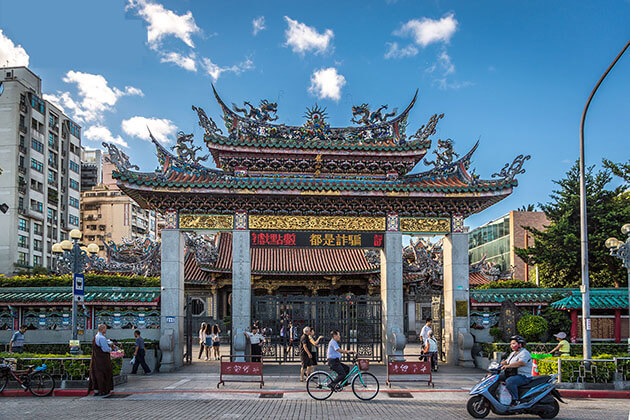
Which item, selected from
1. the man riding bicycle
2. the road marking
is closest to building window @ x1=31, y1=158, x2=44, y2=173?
the road marking

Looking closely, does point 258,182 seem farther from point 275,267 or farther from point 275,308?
point 275,267

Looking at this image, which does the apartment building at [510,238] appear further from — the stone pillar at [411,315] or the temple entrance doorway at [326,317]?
the temple entrance doorway at [326,317]

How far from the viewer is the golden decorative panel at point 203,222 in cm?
2112

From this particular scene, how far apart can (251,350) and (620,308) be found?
42.3ft

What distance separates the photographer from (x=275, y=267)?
36656mm

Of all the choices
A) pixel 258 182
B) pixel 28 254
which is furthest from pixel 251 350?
pixel 28 254

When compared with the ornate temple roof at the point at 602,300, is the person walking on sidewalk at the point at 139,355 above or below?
below

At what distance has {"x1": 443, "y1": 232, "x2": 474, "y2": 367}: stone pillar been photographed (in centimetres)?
2080

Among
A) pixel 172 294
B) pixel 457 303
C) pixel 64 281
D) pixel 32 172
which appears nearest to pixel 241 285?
pixel 172 294

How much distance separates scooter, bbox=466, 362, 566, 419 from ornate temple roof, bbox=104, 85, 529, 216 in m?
9.95

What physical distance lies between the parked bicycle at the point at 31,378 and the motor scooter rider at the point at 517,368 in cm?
1115

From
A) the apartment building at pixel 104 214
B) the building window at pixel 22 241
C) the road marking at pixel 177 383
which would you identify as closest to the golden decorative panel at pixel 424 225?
the road marking at pixel 177 383

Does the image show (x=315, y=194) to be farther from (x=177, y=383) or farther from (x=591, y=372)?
(x=591, y=372)

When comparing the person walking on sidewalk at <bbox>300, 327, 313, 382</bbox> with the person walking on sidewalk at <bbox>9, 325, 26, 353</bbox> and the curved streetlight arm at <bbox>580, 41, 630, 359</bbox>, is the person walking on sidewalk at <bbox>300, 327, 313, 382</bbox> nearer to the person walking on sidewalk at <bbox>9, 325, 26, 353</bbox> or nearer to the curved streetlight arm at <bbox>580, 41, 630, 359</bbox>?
the curved streetlight arm at <bbox>580, 41, 630, 359</bbox>
